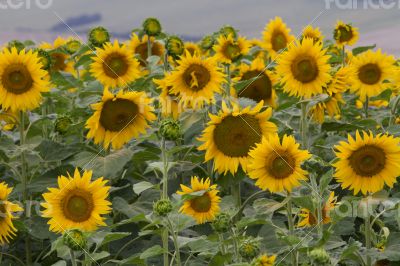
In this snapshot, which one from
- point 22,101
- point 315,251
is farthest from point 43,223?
point 315,251

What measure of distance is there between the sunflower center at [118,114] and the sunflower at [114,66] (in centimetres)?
77

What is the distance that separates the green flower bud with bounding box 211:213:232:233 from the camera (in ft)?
8.83

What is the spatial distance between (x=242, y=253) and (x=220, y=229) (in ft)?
0.46

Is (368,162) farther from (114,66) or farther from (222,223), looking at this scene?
(114,66)

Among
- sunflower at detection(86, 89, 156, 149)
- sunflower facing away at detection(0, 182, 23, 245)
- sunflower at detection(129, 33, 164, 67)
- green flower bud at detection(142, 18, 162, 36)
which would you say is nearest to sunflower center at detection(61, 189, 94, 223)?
sunflower facing away at detection(0, 182, 23, 245)

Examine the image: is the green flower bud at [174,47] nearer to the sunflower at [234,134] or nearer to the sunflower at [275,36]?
the sunflower at [234,134]

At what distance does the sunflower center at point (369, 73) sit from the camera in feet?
15.7

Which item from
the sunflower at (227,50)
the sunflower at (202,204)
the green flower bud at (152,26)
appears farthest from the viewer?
the green flower bud at (152,26)

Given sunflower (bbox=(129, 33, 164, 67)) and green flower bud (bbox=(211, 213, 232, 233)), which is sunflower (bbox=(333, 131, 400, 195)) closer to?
green flower bud (bbox=(211, 213, 232, 233))

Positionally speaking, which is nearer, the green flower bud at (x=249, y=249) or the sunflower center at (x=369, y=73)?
the green flower bud at (x=249, y=249)

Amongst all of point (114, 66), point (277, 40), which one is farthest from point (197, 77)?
point (277, 40)

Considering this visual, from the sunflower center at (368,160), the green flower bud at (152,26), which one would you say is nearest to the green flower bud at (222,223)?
the sunflower center at (368,160)

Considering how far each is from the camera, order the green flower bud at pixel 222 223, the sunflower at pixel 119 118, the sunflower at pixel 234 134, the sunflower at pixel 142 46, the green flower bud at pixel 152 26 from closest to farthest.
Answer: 1. the green flower bud at pixel 222 223
2. the sunflower at pixel 234 134
3. the sunflower at pixel 119 118
4. the green flower bud at pixel 152 26
5. the sunflower at pixel 142 46

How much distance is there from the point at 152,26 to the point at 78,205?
224cm
